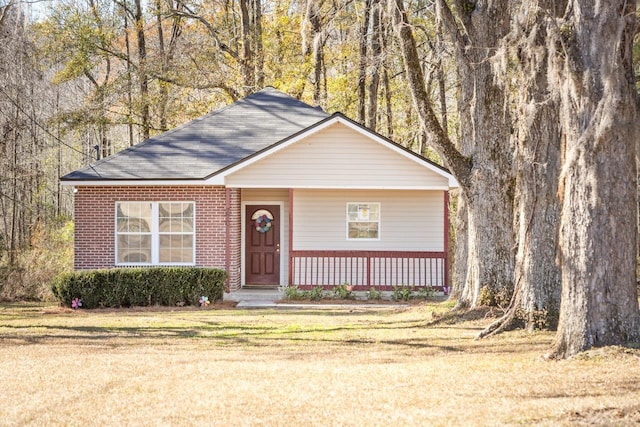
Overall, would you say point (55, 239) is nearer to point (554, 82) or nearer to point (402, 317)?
point (402, 317)

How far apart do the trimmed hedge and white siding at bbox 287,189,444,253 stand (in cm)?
371

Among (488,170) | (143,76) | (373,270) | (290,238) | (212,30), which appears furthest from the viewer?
(212,30)

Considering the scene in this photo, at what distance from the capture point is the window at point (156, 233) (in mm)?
19562

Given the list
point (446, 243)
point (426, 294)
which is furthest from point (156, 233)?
point (446, 243)

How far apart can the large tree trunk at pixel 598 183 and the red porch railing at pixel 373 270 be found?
1093cm

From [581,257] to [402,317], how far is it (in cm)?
626

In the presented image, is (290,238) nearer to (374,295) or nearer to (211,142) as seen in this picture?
(374,295)

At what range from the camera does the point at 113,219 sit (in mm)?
19594

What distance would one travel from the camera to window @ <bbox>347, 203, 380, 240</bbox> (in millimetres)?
20641

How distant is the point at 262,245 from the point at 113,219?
4.06 metres

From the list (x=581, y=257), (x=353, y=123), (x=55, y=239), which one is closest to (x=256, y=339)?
(x=581, y=257)

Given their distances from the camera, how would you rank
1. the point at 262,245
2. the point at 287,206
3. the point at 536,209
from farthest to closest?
the point at 262,245
the point at 287,206
the point at 536,209

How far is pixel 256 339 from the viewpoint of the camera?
12047 millimetres

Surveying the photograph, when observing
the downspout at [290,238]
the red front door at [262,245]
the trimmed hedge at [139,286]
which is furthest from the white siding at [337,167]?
the trimmed hedge at [139,286]
